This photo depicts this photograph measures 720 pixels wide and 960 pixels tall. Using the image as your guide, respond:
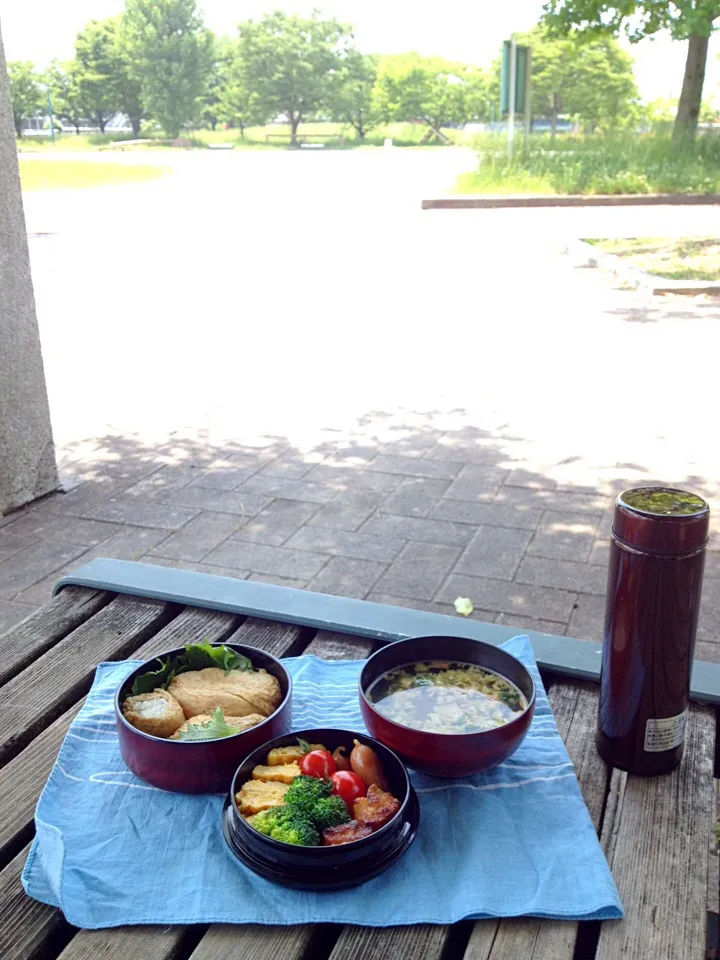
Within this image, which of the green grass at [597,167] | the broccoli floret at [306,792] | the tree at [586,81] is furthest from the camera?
the tree at [586,81]

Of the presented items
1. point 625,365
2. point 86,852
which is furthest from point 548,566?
point 625,365

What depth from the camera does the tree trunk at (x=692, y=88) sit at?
70.7ft

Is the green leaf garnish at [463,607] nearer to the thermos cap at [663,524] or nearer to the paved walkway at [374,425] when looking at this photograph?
the paved walkway at [374,425]

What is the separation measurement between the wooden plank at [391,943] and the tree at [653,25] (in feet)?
74.8

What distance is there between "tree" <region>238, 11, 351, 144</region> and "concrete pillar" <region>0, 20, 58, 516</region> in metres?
65.8

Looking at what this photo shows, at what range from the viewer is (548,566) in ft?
13.0

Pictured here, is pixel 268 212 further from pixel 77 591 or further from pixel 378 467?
pixel 77 591

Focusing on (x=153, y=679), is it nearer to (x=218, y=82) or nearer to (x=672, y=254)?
(x=672, y=254)

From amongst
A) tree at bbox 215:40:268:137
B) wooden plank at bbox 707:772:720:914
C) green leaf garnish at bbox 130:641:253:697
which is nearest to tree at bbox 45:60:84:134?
tree at bbox 215:40:268:137

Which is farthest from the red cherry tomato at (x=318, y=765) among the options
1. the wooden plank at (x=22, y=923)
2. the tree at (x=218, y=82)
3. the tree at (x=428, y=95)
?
the tree at (x=428, y=95)

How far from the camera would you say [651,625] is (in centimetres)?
132

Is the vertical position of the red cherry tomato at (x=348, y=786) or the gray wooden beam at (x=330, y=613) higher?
the red cherry tomato at (x=348, y=786)

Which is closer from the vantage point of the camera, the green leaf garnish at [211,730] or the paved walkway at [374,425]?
the green leaf garnish at [211,730]

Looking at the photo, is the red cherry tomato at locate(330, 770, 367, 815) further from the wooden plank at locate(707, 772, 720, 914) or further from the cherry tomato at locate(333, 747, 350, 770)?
the wooden plank at locate(707, 772, 720, 914)
